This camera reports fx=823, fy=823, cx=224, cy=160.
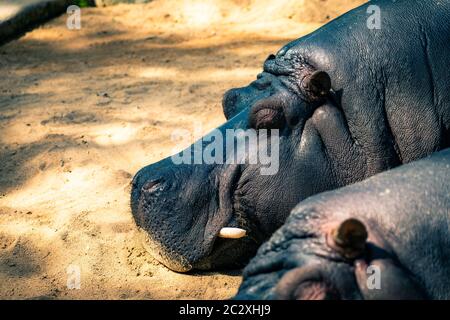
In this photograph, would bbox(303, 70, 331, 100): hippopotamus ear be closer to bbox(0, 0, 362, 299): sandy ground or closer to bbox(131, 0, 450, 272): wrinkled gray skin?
bbox(131, 0, 450, 272): wrinkled gray skin

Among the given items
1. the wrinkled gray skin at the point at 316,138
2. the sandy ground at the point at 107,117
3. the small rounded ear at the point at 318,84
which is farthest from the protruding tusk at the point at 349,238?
the sandy ground at the point at 107,117

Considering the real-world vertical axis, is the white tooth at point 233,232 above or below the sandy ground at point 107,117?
above

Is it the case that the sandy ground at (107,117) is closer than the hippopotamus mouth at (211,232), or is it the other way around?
the hippopotamus mouth at (211,232)

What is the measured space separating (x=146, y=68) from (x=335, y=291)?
4960mm

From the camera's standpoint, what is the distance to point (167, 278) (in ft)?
14.1

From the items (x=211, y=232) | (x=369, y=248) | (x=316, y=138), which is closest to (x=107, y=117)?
(x=211, y=232)

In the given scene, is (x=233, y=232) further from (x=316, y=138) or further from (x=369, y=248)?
(x=369, y=248)

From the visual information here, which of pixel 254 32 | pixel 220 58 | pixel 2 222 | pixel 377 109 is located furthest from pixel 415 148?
pixel 254 32

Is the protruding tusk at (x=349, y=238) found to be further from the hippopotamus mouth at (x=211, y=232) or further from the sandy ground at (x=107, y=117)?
the sandy ground at (x=107, y=117)

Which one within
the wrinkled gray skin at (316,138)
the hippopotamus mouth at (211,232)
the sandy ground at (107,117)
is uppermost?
the wrinkled gray skin at (316,138)

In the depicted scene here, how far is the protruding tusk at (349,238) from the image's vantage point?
9.16 ft

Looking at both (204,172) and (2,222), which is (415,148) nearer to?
(204,172)

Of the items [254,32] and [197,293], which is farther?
[254,32]

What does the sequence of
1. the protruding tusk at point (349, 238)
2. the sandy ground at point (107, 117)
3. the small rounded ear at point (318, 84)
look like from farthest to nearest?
the sandy ground at point (107, 117) → the small rounded ear at point (318, 84) → the protruding tusk at point (349, 238)
